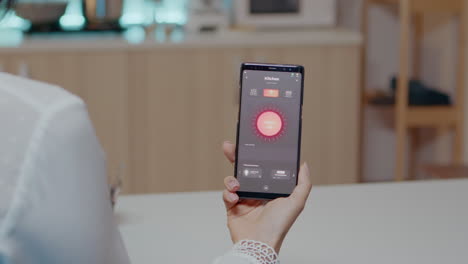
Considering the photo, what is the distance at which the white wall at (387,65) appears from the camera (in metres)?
3.61

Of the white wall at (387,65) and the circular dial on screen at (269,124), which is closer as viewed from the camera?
the circular dial on screen at (269,124)

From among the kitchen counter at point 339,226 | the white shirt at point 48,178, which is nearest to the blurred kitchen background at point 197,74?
the kitchen counter at point 339,226

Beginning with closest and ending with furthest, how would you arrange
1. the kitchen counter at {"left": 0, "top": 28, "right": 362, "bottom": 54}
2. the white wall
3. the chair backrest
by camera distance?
the chair backrest → the kitchen counter at {"left": 0, "top": 28, "right": 362, "bottom": 54} → the white wall

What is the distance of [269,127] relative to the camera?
1.01 metres

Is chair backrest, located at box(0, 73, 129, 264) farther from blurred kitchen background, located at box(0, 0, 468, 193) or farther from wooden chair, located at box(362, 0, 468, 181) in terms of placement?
wooden chair, located at box(362, 0, 468, 181)

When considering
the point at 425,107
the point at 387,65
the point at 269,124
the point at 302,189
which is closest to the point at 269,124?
the point at 269,124

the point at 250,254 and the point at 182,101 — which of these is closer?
the point at 250,254

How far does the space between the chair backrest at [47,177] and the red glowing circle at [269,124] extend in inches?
16.6

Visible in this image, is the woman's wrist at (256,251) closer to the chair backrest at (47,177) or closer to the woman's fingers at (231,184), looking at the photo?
the woman's fingers at (231,184)

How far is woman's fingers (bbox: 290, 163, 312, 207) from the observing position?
93cm

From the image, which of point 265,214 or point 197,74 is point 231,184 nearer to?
point 265,214

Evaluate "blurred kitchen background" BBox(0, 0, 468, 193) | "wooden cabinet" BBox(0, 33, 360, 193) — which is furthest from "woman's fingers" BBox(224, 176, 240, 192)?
"wooden cabinet" BBox(0, 33, 360, 193)

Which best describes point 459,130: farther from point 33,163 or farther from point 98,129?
point 33,163

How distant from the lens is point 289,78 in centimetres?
102
